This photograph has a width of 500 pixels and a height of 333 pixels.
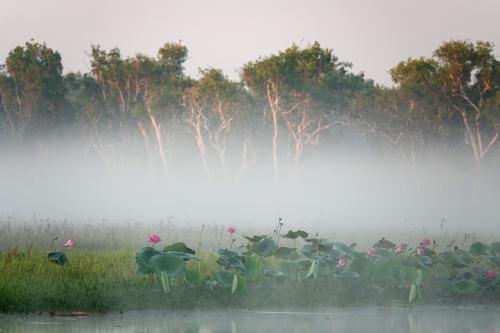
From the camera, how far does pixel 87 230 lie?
97.3ft

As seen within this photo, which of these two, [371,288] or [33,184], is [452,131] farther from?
[371,288]

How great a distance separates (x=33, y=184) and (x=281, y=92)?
79.7 feet

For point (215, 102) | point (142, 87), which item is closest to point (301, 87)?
point (215, 102)

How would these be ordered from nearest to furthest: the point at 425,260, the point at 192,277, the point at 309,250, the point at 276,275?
the point at 192,277 → the point at 276,275 → the point at 425,260 → the point at 309,250

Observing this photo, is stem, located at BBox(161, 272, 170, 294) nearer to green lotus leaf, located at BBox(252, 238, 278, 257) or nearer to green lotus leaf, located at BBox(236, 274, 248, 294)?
green lotus leaf, located at BBox(236, 274, 248, 294)

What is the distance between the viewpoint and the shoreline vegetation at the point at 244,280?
54.6 feet

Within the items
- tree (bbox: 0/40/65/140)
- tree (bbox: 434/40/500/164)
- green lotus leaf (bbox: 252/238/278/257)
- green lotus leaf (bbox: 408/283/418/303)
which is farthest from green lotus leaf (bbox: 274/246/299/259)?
tree (bbox: 0/40/65/140)

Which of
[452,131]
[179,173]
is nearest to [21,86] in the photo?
[179,173]

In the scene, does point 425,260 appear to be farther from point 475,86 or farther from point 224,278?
point 475,86

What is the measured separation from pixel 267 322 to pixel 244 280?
1888 mm

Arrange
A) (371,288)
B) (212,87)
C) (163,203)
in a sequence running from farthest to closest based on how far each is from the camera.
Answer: (212,87)
(163,203)
(371,288)

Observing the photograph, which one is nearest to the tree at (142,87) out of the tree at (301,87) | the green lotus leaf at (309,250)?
the tree at (301,87)

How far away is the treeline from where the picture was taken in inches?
2859

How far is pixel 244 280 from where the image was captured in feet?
57.7
